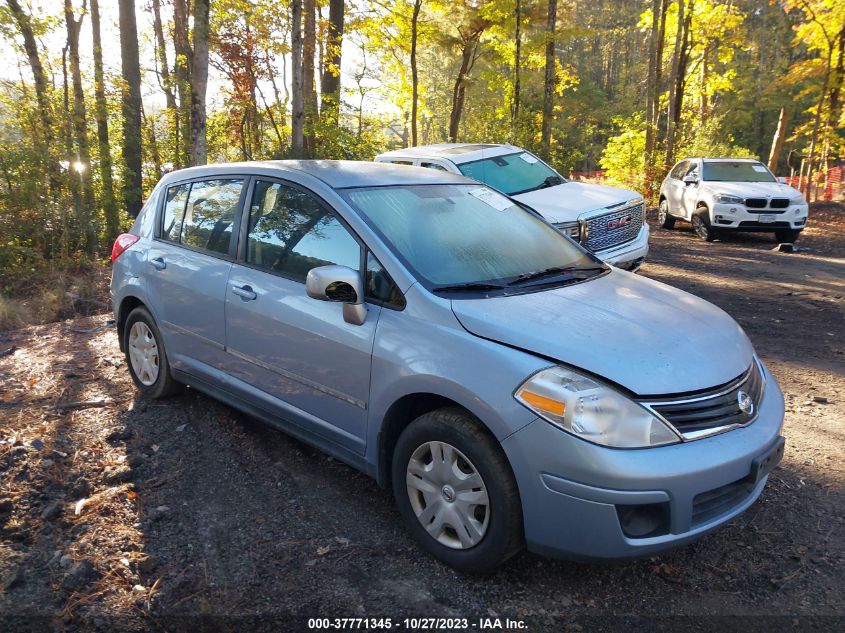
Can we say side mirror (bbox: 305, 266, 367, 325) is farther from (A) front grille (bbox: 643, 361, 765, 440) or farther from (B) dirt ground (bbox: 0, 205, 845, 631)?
(A) front grille (bbox: 643, 361, 765, 440)

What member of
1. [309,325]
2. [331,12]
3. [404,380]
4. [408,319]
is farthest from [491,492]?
[331,12]

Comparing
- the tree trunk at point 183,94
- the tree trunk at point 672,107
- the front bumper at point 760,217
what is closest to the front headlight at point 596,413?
the front bumper at point 760,217

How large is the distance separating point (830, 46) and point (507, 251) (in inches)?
728

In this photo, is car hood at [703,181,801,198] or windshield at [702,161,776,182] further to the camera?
windshield at [702,161,776,182]

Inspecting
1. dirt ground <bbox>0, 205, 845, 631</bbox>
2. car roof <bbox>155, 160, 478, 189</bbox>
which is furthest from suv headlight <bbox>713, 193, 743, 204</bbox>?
car roof <bbox>155, 160, 478, 189</bbox>

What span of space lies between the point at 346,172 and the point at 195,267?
49.8 inches

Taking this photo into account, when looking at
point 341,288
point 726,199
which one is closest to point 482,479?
point 341,288

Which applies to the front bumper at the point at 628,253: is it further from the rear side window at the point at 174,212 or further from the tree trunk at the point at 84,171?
the tree trunk at the point at 84,171

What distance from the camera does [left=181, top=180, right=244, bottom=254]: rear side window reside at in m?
4.30

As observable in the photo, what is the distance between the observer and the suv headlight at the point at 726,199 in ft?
42.9

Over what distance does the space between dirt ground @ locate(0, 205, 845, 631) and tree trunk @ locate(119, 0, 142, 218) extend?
10.2m

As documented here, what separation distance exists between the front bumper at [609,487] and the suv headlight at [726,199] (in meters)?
11.8

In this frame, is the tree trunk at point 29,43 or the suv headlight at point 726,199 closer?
the suv headlight at point 726,199

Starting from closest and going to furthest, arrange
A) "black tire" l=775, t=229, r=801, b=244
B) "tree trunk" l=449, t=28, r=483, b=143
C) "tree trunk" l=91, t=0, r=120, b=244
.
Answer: "tree trunk" l=91, t=0, r=120, b=244, "black tire" l=775, t=229, r=801, b=244, "tree trunk" l=449, t=28, r=483, b=143
